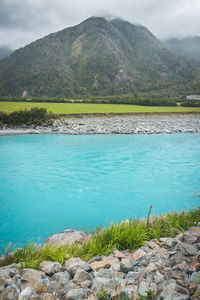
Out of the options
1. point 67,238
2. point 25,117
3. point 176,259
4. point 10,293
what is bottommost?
point 67,238

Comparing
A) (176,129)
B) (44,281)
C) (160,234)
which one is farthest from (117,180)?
(176,129)

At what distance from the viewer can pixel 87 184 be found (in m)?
12.7

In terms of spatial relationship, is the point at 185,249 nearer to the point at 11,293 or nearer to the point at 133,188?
the point at 11,293

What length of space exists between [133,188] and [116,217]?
11.1 feet

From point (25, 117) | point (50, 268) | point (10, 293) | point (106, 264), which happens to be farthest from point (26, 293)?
point (25, 117)

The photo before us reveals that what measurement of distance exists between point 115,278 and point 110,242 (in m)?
1.61

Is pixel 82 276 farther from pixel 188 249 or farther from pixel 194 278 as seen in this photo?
pixel 188 249

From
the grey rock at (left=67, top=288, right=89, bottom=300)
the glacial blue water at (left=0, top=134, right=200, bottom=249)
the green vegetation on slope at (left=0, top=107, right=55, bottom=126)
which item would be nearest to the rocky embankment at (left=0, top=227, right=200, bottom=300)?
the grey rock at (left=67, top=288, right=89, bottom=300)

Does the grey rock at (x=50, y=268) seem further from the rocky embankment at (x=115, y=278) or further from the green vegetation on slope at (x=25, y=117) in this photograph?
the green vegetation on slope at (x=25, y=117)

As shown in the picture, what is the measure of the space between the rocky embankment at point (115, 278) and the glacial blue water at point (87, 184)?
143 inches

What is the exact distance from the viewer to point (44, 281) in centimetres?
347

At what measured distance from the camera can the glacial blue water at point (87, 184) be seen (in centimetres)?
852

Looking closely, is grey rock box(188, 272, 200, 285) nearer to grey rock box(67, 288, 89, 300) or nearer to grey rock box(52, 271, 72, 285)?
grey rock box(67, 288, 89, 300)

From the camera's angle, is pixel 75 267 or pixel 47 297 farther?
pixel 75 267
